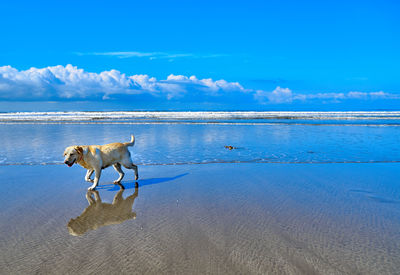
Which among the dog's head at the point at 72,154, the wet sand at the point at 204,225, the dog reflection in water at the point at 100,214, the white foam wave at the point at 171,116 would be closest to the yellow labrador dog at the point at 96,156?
the dog's head at the point at 72,154

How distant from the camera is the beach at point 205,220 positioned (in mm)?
2873

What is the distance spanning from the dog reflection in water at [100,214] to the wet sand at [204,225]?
2 centimetres

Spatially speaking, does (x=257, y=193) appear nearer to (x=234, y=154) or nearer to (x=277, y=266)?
(x=277, y=266)

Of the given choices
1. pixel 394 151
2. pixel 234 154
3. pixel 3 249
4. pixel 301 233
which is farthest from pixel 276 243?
pixel 394 151

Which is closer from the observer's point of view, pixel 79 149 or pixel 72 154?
pixel 72 154

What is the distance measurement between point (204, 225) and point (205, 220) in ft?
0.63

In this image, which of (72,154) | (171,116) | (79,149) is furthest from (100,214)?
(171,116)

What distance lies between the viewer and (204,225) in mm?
3857

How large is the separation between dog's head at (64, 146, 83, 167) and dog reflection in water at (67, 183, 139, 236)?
2.43ft

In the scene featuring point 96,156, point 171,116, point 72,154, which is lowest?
point 96,156

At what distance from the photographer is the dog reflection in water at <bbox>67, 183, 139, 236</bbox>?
3.88m

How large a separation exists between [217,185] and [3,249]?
3952mm

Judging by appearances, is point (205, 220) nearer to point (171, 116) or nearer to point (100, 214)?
point (100, 214)

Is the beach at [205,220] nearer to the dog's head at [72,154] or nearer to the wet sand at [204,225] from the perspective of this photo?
the wet sand at [204,225]
